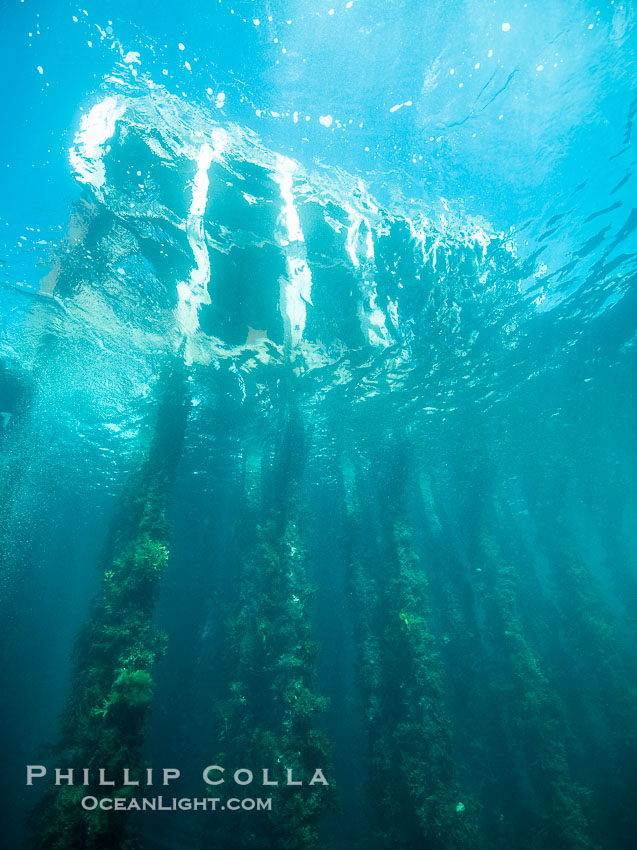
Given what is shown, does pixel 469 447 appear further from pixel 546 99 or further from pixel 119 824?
pixel 119 824

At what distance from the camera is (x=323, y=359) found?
14.6 meters

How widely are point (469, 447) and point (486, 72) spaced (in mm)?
19027

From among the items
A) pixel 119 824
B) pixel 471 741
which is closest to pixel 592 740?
pixel 471 741

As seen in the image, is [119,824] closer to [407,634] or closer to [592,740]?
[407,634]

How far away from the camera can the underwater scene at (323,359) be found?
7094 mm

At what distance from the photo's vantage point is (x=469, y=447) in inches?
898

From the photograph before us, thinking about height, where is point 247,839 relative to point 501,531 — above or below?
below

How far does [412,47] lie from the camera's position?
695cm

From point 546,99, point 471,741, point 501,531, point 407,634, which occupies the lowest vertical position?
point 471,741

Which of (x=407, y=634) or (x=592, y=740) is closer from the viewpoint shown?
(x=407, y=634)

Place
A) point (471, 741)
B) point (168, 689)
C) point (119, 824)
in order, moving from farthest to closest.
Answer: point (168, 689) → point (471, 741) → point (119, 824)

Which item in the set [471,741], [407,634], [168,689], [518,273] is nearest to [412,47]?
[518,273]

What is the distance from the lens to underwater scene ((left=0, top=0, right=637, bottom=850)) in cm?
709

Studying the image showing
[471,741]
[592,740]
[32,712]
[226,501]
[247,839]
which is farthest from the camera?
[32,712]
